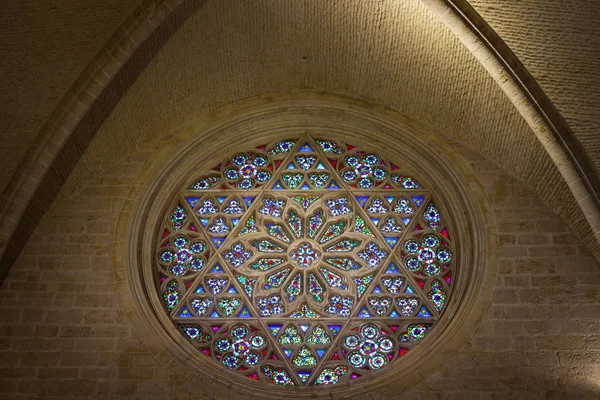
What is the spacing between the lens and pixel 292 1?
377 inches

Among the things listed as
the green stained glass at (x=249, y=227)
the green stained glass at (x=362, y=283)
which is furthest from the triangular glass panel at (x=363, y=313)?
the green stained glass at (x=249, y=227)

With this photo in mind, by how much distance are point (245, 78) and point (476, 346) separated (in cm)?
342

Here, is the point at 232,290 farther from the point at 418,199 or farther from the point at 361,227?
the point at 418,199

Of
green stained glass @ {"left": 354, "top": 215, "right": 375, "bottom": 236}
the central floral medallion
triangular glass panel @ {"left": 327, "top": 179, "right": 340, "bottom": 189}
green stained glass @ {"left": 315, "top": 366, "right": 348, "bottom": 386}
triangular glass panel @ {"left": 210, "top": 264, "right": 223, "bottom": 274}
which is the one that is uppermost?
triangular glass panel @ {"left": 327, "top": 179, "right": 340, "bottom": 189}

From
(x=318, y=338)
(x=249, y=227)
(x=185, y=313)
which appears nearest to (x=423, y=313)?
(x=318, y=338)

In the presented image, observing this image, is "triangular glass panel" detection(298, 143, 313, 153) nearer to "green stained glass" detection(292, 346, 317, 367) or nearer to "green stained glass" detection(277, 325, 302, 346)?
"green stained glass" detection(277, 325, 302, 346)

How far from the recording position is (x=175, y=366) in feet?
29.3

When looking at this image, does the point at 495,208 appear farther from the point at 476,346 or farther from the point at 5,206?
the point at 5,206

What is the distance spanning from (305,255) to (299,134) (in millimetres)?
1353

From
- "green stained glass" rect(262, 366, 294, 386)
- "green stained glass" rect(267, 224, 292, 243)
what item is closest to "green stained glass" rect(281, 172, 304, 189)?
"green stained glass" rect(267, 224, 292, 243)

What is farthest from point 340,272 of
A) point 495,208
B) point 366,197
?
point 495,208

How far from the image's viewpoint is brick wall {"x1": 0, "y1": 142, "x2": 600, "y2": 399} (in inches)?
345

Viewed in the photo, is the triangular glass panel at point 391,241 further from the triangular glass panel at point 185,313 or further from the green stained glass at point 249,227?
the triangular glass panel at point 185,313

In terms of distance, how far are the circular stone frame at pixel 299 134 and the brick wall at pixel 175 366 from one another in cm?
11
